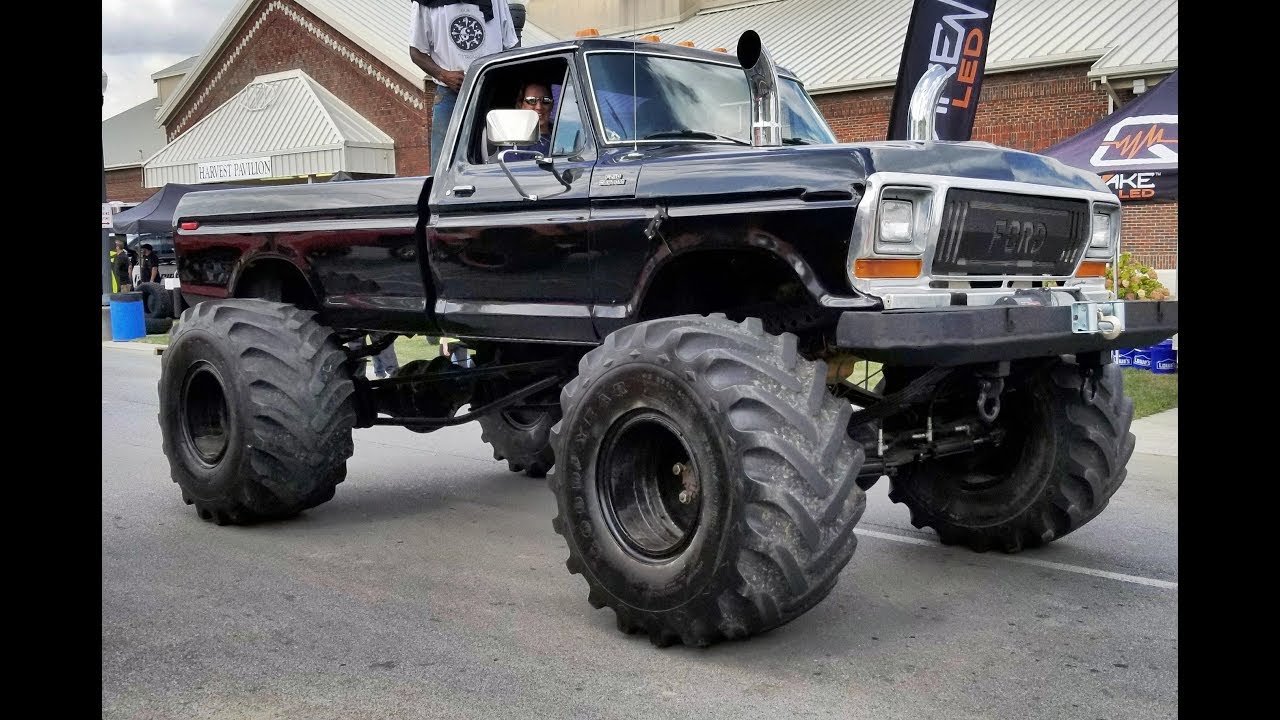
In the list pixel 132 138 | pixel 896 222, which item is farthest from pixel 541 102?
pixel 132 138

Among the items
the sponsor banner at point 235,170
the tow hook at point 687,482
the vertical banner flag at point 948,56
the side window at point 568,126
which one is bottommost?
the tow hook at point 687,482

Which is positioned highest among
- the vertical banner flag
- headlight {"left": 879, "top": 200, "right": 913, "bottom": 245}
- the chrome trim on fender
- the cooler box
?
the vertical banner flag

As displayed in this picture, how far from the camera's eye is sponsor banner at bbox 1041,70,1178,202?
1286 cm

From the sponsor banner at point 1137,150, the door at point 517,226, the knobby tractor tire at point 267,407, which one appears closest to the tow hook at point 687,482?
the door at point 517,226

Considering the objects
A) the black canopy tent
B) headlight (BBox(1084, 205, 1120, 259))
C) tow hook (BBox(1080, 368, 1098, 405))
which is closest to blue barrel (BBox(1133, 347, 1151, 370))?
tow hook (BBox(1080, 368, 1098, 405))

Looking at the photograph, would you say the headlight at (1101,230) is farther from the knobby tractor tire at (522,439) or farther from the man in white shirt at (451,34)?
the knobby tractor tire at (522,439)

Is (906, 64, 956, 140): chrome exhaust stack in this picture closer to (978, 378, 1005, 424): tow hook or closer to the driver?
(978, 378, 1005, 424): tow hook

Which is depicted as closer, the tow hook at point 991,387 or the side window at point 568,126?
the tow hook at point 991,387

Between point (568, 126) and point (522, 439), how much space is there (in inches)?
120

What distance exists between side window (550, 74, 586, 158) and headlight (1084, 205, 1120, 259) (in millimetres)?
2366

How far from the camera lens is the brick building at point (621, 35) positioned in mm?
8641

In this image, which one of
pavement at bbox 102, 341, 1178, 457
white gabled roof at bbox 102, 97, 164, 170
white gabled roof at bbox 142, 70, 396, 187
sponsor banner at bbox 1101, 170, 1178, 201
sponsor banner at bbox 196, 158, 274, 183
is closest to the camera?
pavement at bbox 102, 341, 1178, 457

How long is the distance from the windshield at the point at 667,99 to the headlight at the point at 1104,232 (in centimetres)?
163
